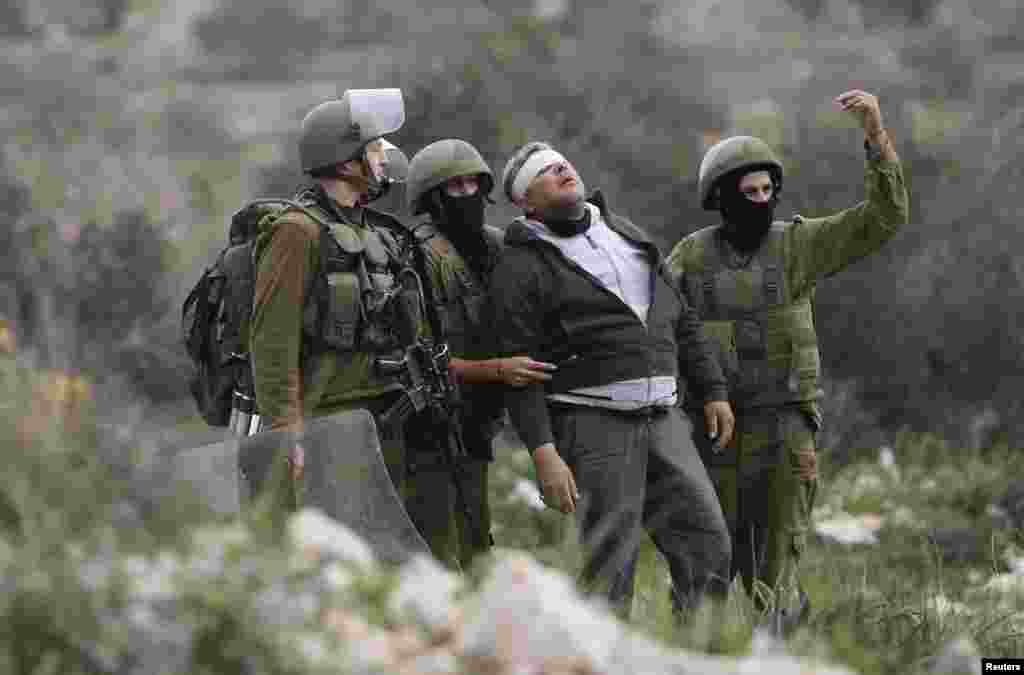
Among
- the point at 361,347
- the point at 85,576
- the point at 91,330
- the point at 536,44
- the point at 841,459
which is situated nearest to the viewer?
the point at 85,576

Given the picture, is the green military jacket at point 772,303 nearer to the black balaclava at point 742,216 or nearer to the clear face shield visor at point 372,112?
the black balaclava at point 742,216

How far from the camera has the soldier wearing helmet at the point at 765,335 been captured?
7.41 m

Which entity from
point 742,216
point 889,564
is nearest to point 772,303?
point 742,216

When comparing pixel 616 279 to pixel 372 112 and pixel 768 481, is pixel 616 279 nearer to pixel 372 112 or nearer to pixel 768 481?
pixel 372 112

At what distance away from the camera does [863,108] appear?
277 inches

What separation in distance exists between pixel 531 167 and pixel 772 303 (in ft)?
3.71

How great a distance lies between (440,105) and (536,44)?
12.4 m

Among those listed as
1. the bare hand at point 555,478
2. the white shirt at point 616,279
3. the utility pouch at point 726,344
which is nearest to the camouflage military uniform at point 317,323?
the bare hand at point 555,478

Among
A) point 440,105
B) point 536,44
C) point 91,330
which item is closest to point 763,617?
point 440,105

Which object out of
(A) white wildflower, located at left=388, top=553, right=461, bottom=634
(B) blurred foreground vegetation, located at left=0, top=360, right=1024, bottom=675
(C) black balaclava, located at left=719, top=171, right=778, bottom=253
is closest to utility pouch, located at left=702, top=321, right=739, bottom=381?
(C) black balaclava, located at left=719, top=171, right=778, bottom=253

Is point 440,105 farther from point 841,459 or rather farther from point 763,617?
point 763,617

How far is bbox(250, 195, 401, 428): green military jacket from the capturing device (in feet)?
21.2

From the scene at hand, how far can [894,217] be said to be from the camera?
731 cm

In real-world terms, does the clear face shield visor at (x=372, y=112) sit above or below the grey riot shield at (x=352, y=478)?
above
